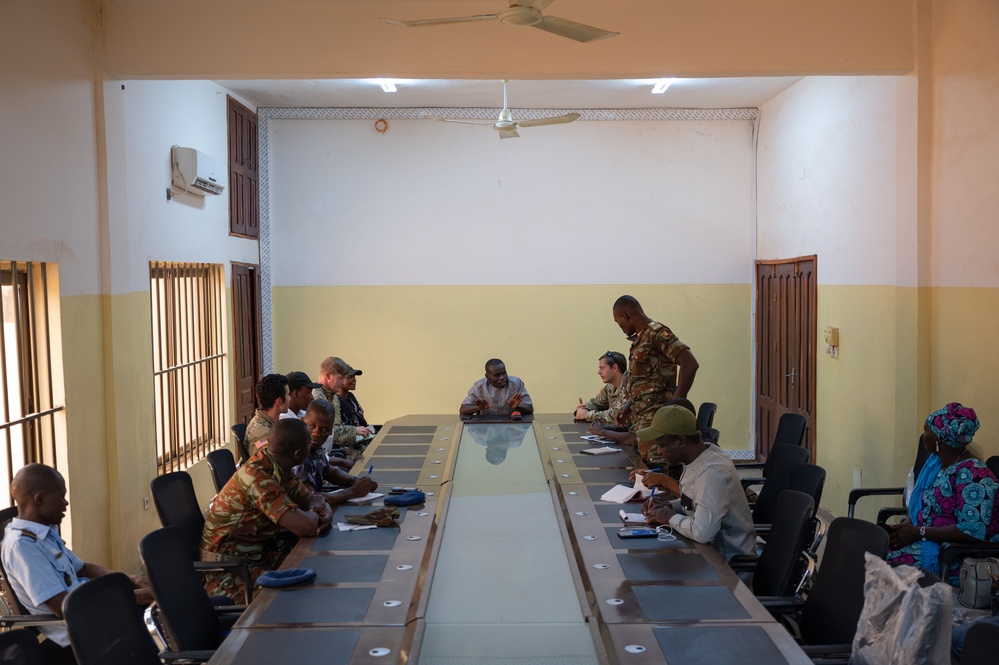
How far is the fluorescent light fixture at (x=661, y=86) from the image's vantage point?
322 inches

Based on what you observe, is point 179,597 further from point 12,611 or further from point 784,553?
point 784,553

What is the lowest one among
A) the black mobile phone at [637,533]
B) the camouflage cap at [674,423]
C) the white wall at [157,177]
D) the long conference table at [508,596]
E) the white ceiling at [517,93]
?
the long conference table at [508,596]

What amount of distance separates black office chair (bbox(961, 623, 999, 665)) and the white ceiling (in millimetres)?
6441

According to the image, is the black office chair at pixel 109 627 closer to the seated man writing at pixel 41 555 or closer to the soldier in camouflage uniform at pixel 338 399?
the seated man writing at pixel 41 555

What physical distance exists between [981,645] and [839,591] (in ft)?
2.98

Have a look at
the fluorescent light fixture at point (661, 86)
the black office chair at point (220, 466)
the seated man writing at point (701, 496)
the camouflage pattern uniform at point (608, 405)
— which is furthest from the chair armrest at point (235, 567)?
the fluorescent light fixture at point (661, 86)

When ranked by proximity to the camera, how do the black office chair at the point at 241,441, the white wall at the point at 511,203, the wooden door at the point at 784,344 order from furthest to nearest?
the white wall at the point at 511,203
the wooden door at the point at 784,344
the black office chair at the point at 241,441

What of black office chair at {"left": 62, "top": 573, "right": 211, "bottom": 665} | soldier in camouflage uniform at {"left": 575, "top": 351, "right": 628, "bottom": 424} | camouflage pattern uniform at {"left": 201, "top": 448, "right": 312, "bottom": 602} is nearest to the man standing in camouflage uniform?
soldier in camouflage uniform at {"left": 575, "top": 351, "right": 628, "bottom": 424}

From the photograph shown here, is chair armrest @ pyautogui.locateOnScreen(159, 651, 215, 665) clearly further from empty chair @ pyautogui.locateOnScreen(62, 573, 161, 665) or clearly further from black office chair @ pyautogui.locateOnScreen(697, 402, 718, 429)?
black office chair @ pyautogui.locateOnScreen(697, 402, 718, 429)

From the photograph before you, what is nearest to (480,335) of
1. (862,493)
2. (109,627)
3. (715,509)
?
(862,493)

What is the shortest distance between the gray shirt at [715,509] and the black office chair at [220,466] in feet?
8.28

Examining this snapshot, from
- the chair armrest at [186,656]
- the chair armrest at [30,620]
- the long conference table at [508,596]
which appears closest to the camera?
the long conference table at [508,596]

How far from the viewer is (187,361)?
7469 millimetres

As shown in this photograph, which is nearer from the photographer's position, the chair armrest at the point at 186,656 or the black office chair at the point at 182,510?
the chair armrest at the point at 186,656
